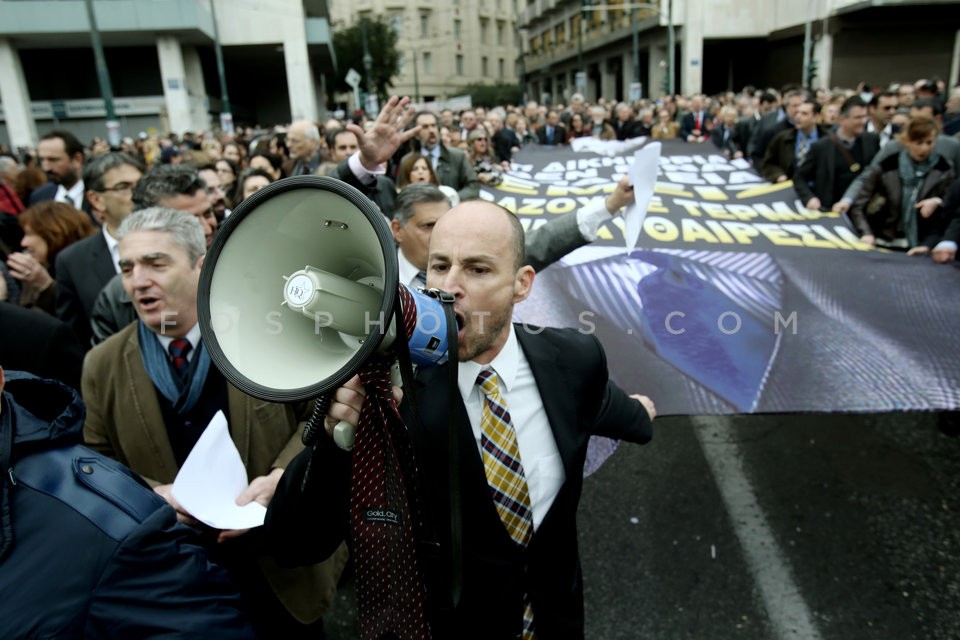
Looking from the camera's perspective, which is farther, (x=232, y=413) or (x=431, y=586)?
(x=232, y=413)

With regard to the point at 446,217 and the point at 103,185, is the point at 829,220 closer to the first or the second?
the point at 446,217

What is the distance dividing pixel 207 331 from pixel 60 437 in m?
0.44

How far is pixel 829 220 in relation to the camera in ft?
14.4

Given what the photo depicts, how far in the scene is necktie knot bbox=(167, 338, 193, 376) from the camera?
207cm

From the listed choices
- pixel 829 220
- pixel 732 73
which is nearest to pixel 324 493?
pixel 829 220

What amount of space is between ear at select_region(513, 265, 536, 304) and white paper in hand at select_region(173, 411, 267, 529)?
2.74 ft

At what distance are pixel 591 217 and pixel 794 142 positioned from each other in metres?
4.65

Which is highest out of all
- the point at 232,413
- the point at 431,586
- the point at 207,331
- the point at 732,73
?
the point at 732,73

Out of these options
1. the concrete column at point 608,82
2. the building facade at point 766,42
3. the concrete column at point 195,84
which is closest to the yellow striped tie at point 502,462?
the building facade at point 766,42

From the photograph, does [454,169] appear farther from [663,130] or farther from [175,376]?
[663,130]

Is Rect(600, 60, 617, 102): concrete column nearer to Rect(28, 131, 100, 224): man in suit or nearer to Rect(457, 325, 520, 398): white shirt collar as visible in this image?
Rect(28, 131, 100, 224): man in suit

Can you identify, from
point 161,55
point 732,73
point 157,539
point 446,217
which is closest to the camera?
point 157,539

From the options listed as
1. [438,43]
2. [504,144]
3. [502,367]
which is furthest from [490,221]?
[438,43]

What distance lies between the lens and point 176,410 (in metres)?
1.98
